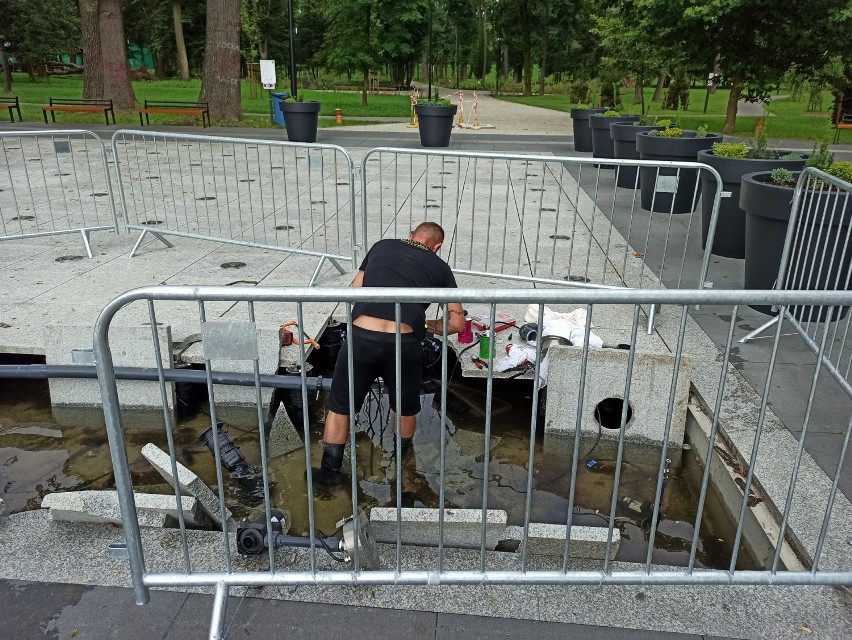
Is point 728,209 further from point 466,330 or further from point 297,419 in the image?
point 297,419

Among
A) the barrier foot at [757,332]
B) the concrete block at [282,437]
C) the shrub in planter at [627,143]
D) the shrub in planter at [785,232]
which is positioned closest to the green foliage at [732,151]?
the shrub in planter at [785,232]

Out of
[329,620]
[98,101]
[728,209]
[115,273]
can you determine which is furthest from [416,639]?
[98,101]

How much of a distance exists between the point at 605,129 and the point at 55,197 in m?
10.9

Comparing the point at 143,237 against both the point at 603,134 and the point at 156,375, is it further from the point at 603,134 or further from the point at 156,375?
the point at 603,134

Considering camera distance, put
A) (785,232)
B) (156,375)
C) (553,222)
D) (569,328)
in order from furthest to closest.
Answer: (553,222), (785,232), (569,328), (156,375)

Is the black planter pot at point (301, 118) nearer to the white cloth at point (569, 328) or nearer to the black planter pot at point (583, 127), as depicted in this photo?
the black planter pot at point (583, 127)

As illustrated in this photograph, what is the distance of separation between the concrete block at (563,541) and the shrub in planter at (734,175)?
5464 millimetres

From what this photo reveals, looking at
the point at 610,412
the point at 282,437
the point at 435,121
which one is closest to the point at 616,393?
the point at 610,412

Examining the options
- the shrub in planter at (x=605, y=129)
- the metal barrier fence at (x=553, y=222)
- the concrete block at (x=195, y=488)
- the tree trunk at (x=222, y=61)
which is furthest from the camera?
the tree trunk at (x=222, y=61)

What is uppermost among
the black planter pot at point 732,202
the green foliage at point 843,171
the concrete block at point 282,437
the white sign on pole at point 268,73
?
the white sign on pole at point 268,73

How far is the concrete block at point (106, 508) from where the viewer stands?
329cm

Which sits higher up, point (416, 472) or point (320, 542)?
point (320, 542)

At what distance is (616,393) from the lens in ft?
14.4

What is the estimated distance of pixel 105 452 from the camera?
4426mm
